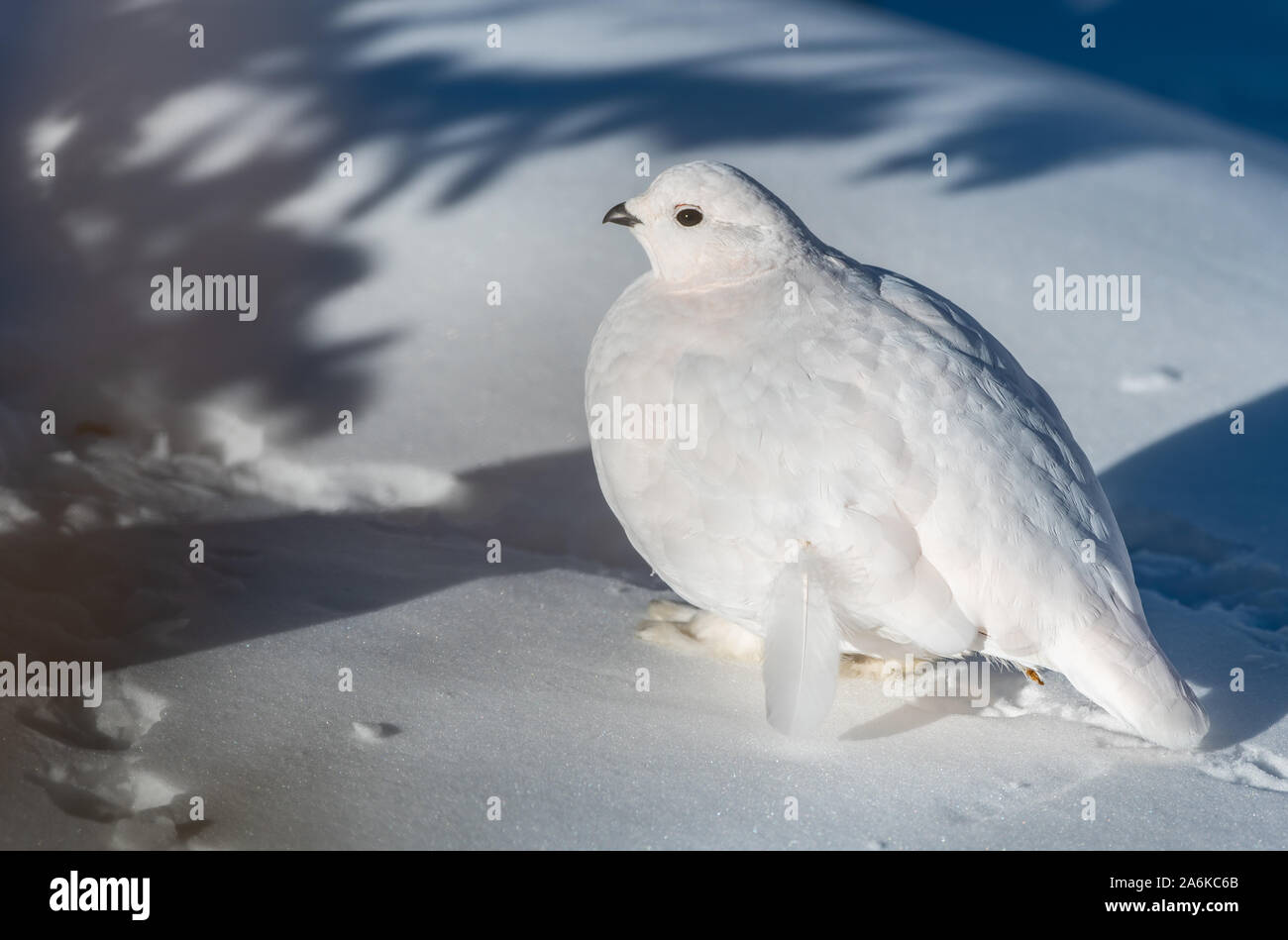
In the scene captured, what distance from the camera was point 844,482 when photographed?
6.84 feet

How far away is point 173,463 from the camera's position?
3342 mm

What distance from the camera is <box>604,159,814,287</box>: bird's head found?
2.35 metres

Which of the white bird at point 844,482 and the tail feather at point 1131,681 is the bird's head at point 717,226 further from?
the tail feather at point 1131,681

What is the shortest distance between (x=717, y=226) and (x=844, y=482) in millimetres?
610

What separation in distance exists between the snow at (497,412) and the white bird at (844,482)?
0.26 meters

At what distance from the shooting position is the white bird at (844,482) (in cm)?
207

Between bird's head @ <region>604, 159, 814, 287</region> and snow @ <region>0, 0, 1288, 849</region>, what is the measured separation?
85 centimetres
